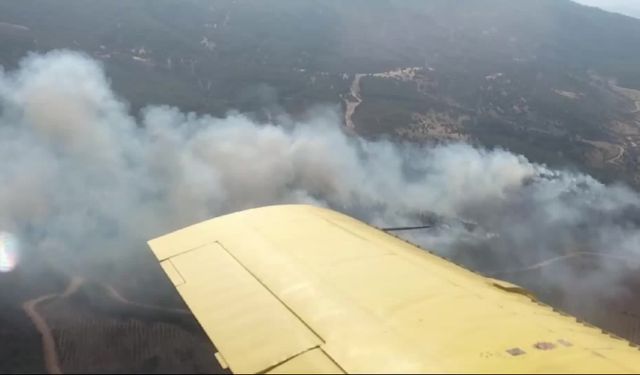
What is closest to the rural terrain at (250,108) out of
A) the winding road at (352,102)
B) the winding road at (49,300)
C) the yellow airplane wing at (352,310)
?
the winding road at (49,300)

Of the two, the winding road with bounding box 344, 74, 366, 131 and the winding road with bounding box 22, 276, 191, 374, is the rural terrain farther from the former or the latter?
the winding road with bounding box 344, 74, 366, 131

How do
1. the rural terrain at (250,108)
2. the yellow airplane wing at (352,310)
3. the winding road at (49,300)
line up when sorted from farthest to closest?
the rural terrain at (250,108), the winding road at (49,300), the yellow airplane wing at (352,310)

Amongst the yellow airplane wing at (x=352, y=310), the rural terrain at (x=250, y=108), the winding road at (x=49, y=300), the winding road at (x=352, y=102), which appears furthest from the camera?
the winding road at (x=352, y=102)

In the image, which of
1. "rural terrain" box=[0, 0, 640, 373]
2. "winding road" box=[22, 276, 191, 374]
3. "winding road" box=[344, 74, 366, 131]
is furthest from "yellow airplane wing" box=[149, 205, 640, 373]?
"winding road" box=[344, 74, 366, 131]

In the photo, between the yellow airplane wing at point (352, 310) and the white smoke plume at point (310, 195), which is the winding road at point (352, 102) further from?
the yellow airplane wing at point (352, 310)

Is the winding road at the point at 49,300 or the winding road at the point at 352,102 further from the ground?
the winding road at the point at 352,102

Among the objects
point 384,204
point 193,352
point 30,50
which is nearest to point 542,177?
point 384,204

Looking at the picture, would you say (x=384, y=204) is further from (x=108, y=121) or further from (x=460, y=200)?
(x=108, y=121)

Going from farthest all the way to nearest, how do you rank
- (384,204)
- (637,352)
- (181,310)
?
(384,204) < (181,310) < (637,352)

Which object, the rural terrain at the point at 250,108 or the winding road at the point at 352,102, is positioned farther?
the winding road at the point at 352,102
